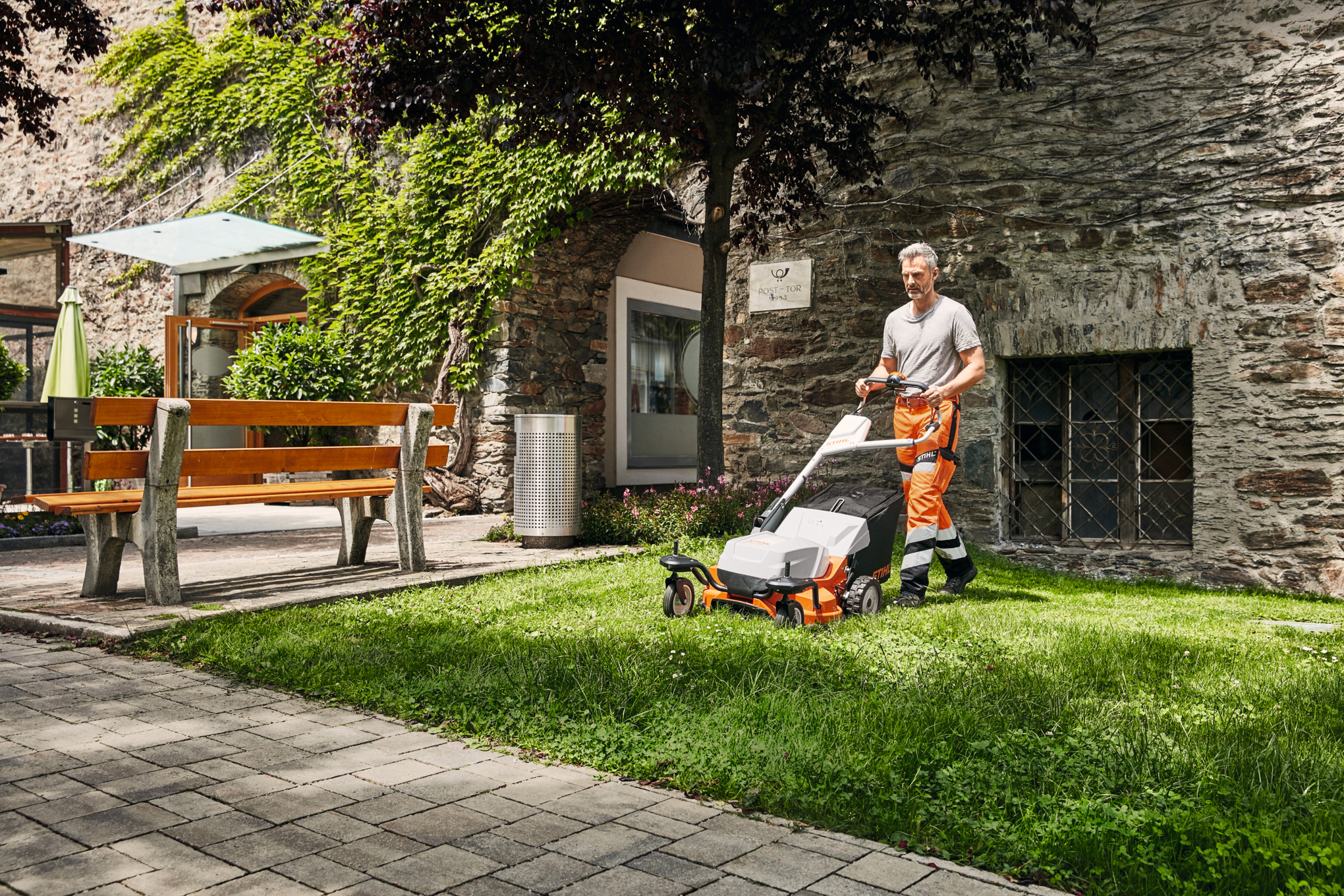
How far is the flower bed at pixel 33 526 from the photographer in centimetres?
821

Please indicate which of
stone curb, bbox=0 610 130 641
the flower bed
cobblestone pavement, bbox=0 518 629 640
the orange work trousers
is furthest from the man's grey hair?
the flower bed

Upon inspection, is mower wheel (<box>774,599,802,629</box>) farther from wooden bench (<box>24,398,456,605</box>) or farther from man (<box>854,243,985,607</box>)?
wooden bench (<box>24,398,456,605</box>)

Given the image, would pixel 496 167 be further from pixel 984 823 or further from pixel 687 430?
pixel 984 823

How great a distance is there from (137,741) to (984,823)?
7.96 ft

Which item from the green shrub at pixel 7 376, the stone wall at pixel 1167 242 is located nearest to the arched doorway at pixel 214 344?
the green shrub at pixel 7 376

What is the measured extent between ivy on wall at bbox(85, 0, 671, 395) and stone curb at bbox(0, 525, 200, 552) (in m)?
3.43

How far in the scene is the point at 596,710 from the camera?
3.18m

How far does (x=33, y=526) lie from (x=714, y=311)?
592 cm

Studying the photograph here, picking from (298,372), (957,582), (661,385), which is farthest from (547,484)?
(661,385)

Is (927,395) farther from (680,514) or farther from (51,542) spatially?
(51,542)

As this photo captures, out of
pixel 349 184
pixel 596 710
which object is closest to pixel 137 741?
pixel 596 710

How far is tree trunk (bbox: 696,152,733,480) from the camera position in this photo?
768 cm

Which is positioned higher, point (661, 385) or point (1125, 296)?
point (1125, 296)

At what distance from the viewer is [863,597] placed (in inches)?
190
